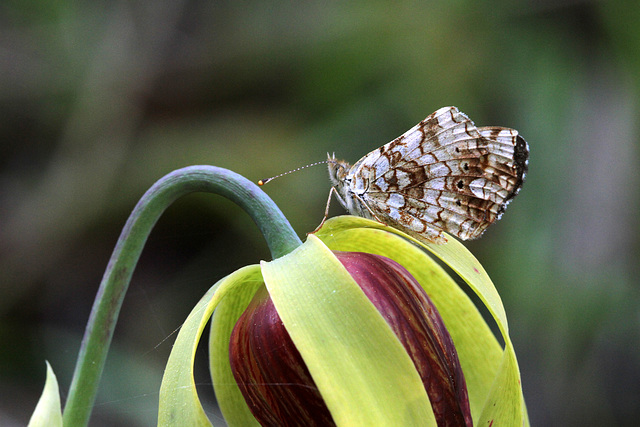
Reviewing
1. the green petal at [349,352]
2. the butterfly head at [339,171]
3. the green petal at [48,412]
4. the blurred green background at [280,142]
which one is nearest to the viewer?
the green petal at [349,352]

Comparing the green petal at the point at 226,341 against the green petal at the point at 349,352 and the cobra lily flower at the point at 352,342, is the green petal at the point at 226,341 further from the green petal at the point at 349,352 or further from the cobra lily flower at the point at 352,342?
the green petal at the point at 349,352

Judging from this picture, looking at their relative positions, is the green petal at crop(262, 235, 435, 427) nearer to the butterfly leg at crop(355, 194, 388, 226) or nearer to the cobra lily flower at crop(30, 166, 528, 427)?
the cobra lily flower at crop(30, 166, 528, 427)

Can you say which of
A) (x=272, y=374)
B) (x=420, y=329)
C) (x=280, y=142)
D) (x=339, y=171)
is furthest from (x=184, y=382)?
→ (x=280, y=142)

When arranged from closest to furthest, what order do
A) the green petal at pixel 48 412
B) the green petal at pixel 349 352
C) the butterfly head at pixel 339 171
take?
the green petal at pixel 349 352
the green petal at pixel 48 412
the butterfly head at pixel 339 171

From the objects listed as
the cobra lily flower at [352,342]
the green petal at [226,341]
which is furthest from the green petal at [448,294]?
the green petal at [226,341]

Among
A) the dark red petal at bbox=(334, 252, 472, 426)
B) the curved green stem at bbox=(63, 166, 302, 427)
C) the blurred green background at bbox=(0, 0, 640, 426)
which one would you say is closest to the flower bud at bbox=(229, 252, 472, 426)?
the dark red petal at bbox=(334, 252, 472, 426)
